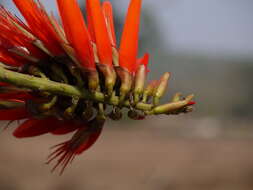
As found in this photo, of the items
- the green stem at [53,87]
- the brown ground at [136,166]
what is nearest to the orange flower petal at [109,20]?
the green stem at [53,87]

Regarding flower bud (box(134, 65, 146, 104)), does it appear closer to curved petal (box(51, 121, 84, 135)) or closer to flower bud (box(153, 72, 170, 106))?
flower bud (box(153, 72, 170, 106))

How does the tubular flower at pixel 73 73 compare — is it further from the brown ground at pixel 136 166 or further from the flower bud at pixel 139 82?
the brown ground at pixel 136 166

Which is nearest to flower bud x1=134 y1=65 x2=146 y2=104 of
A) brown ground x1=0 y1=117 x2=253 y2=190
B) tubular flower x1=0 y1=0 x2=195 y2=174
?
tubular flower x1=0 y1=0 x2=195 y2=174

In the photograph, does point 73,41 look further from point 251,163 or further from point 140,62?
point 251,163

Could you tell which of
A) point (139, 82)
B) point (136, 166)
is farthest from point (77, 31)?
point (136, 166)

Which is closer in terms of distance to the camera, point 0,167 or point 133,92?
point 133,92

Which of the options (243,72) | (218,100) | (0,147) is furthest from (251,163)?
(243,72)
